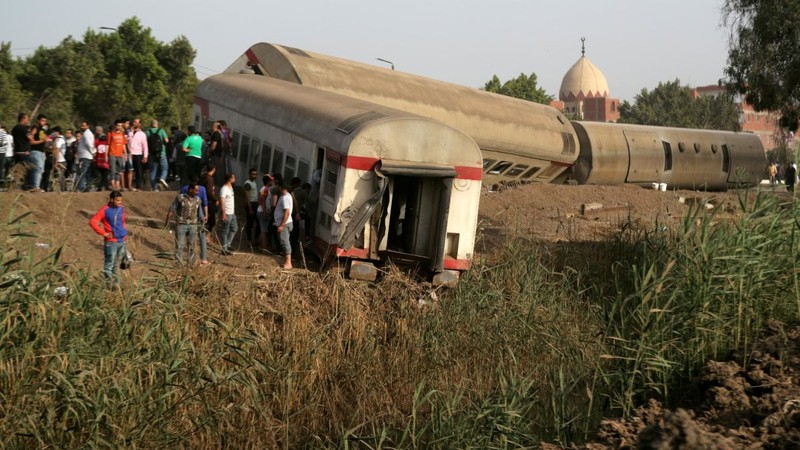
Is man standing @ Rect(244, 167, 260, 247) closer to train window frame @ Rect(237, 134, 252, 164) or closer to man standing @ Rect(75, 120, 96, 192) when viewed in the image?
train window frame @ Rect(237, 134, 252, 164)

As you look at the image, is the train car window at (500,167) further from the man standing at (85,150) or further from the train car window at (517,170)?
the man standing at (85,150)

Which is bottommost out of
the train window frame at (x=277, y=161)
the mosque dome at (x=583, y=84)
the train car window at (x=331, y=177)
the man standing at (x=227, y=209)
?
the man standing at (x=227, y=209)

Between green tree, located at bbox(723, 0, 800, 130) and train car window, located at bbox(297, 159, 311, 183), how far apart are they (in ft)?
30.8

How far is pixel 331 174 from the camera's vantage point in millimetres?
16609

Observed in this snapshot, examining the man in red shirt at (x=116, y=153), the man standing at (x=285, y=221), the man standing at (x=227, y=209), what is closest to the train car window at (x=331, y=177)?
the man standing at (x=285, y=221)

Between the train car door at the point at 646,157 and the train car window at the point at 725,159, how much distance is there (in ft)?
8.13

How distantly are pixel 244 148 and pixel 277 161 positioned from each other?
2427 millimetres

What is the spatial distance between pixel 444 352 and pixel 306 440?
246 centimetres

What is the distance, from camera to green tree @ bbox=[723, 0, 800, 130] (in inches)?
815

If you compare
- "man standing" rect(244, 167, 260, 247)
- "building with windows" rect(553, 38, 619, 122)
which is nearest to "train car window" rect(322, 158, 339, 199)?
"man standing" rect(244, 167, 260, 247)

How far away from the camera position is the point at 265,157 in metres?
20.2

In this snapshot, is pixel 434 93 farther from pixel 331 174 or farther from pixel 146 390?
pixel 146 390

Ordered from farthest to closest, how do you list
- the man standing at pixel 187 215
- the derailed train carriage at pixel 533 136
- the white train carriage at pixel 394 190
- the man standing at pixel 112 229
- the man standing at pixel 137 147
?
the derailed train carriage at pixel 533 136 → the man standing at pixel 137 147 → the white train carriage at pixel 394 190 → the man standing at pixel 187 215 → the man standing at pixel 112 229

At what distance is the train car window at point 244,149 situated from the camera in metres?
21.4
